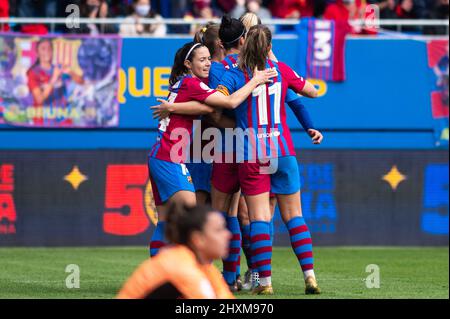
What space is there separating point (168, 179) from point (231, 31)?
1.47 meters

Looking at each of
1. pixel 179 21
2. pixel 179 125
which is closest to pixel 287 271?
pixel 179 125

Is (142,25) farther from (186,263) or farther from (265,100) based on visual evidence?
(186,263)

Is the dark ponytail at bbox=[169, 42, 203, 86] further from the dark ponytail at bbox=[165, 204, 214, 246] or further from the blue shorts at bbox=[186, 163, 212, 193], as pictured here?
the dark ponytail at bbox=[165, 204, 214, 246]

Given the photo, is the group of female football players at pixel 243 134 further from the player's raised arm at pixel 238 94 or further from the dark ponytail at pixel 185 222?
the dark ponytail at pixel 185 222

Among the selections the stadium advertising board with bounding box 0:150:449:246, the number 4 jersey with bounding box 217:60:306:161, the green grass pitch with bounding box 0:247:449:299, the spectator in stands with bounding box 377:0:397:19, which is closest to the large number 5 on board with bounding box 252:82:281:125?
the number 4 jersey with bounding box 217:60:306:161

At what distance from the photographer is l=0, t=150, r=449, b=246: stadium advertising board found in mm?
15305

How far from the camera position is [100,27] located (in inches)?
638

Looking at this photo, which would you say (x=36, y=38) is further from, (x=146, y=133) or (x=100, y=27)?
(x=146, y=133)

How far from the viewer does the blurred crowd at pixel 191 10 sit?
16.2m

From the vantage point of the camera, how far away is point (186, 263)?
4.95 meters
